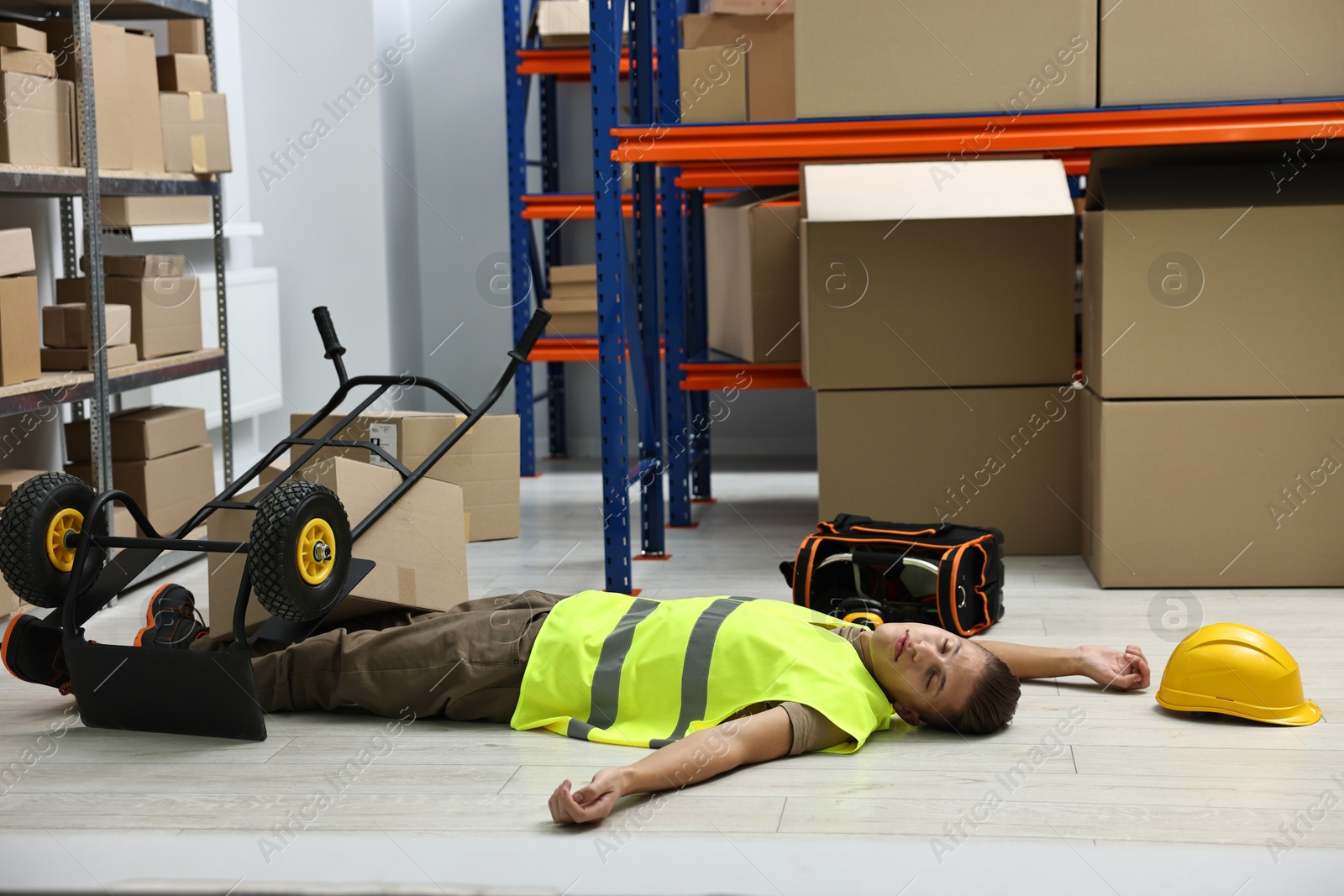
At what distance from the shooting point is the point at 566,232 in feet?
17.7

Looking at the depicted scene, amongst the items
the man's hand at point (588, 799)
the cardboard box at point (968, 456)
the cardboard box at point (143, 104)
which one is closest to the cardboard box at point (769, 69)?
the cardboard box at point (968, 456)

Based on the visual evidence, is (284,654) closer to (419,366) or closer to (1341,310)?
(1341,310)

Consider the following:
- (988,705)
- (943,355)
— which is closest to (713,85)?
(943,355)

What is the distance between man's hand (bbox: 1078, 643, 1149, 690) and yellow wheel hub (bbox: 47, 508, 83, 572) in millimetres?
1798

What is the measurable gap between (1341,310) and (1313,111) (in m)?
0.46

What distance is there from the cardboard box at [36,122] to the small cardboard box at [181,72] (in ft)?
1.73

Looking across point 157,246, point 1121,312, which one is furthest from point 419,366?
point 1121,312

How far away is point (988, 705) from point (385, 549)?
1122 millimetres

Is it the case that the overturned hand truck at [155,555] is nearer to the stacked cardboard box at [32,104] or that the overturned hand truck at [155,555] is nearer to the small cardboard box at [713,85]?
the stacked cardboard box at [32,104]

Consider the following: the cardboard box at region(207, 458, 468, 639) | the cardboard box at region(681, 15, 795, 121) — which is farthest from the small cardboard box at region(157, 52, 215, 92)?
the cardboard box at region(207, 458, 468, 639)

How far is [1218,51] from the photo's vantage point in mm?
2979

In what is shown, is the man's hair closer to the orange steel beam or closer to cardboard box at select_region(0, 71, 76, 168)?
the orange steel beam

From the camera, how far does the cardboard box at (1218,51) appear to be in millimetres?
2949

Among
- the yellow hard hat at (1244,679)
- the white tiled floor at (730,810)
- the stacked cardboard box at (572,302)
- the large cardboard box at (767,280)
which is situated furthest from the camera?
the stacked cardboard box at (572,302)
